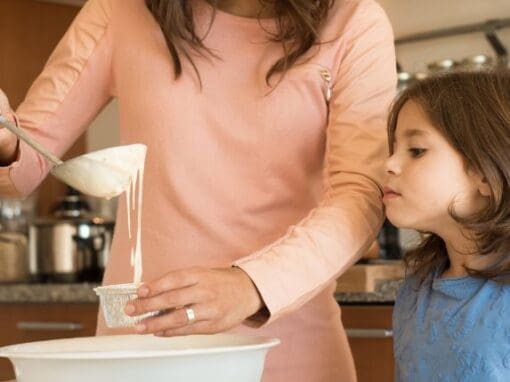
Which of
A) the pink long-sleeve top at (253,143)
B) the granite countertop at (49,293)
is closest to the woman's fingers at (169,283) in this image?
the pink long-sleeve top at (253,143)

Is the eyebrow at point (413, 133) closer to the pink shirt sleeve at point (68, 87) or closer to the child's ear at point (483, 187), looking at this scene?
the child's ear at point (483, 187)

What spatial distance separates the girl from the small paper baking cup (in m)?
0.37

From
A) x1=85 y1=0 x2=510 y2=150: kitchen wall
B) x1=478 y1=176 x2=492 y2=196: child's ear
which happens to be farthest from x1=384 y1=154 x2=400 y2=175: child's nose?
x1=85 y1=0 x2=510 y2=150: kitchen wall

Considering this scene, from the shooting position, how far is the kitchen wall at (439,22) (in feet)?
11.0

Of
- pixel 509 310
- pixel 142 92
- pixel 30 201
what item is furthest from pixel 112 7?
pixel 30 201

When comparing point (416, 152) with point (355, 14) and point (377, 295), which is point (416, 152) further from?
point (377, 295)

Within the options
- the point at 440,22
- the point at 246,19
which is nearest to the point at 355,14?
the point at 246,19

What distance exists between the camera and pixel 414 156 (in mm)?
1260

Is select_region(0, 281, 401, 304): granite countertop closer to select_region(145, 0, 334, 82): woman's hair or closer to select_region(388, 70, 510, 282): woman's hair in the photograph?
select_region(145, 0, 334, 82): woman's hair

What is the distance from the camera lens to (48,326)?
304cm

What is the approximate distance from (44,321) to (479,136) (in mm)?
2088

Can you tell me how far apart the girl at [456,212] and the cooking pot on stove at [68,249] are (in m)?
2.21

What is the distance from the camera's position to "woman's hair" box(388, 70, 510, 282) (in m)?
1.22

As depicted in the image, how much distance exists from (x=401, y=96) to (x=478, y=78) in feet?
0.34
